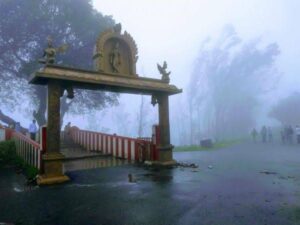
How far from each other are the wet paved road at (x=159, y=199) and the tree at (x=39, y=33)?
1775 centimetres

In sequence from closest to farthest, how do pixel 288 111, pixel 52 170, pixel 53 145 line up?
pixel 52 170, pixel 53 145, pixel 288 111

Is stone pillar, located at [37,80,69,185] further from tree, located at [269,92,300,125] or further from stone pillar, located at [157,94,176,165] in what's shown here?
tree, located at [269,92,300,125]

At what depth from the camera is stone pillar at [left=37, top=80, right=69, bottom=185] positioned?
8.93m

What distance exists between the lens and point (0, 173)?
11.1 m

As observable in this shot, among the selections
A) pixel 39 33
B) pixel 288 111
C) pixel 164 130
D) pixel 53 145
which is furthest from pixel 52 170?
pixel 288 111

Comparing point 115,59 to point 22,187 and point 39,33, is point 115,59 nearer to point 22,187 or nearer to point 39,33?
point 22,187

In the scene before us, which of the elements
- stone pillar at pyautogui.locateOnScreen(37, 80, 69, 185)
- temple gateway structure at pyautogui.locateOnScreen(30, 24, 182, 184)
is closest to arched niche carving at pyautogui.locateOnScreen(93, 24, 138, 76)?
temple gateway structure at pyautogui.locateOnScreen(30, 24, 182, 184)

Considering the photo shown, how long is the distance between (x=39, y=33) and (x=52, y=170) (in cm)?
2068

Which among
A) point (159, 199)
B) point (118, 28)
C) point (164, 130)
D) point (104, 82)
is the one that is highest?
point (118, 28)

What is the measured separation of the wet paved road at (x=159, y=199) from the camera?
5.17m

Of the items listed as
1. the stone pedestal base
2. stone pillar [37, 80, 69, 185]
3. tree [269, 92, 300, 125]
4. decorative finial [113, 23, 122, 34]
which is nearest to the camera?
the stone pedestal base

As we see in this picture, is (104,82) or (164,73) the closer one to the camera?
(104,82)

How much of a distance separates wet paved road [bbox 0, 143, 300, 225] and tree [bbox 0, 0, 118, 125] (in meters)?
17.8

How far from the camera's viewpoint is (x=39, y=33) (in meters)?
25.6
